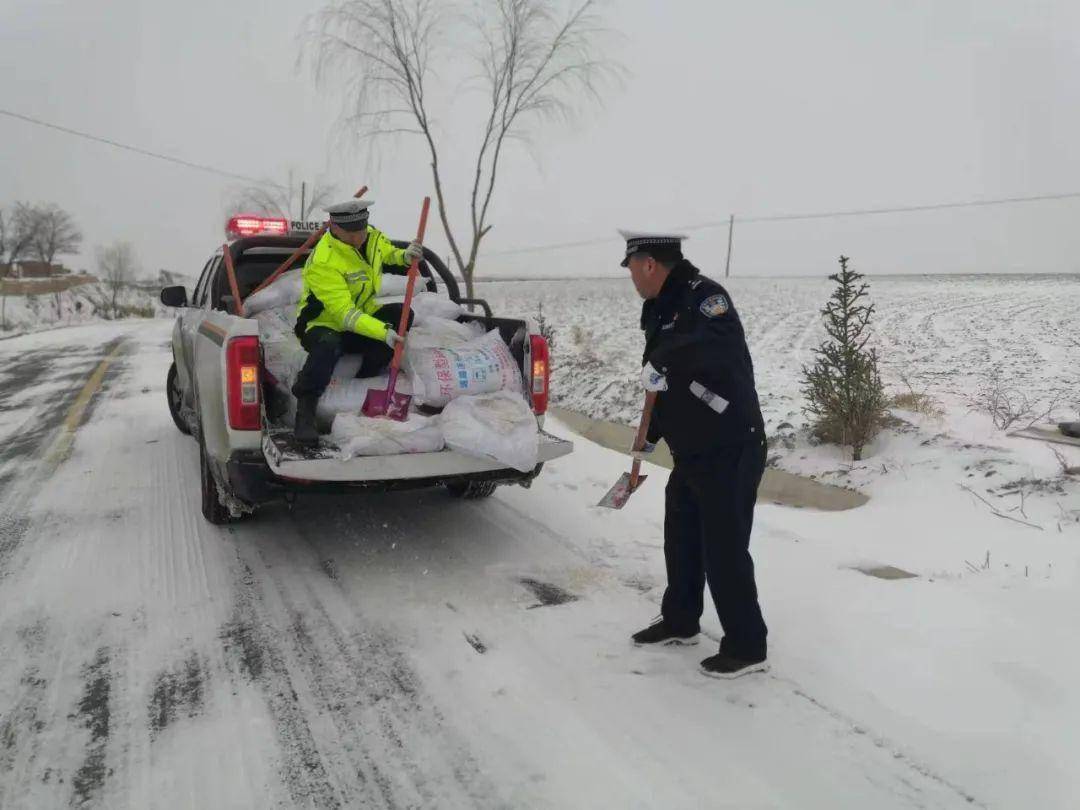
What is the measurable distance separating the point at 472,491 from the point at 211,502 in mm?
1671

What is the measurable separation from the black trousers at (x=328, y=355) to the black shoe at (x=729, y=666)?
7.89 ft

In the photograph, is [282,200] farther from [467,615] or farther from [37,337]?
[467,615]

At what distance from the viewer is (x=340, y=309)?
13.6ft

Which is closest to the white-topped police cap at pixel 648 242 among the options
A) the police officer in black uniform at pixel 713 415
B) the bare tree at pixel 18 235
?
the police officer in black uniform at pixel 713 415

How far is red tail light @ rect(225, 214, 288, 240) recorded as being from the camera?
20.0 feet

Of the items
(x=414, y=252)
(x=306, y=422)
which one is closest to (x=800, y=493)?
(x=414, y=252)

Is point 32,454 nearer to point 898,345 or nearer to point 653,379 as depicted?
point 653,379

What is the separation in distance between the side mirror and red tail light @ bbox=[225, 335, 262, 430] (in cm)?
273

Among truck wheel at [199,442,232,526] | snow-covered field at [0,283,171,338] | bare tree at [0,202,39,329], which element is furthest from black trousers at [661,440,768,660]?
bare tree at [0,202,39,329]

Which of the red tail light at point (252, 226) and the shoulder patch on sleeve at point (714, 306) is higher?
the red tail light at point (252, 226)

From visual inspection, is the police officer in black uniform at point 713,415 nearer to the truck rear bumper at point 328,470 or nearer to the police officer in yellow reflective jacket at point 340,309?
the truck rear bumper at point 328,470

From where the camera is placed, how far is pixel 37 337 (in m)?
21.6

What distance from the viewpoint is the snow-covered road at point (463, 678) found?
92.3 inches

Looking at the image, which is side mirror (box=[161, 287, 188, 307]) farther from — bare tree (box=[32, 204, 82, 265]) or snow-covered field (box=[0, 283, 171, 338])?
bare tree (box=[32, 204, 82, 265])
